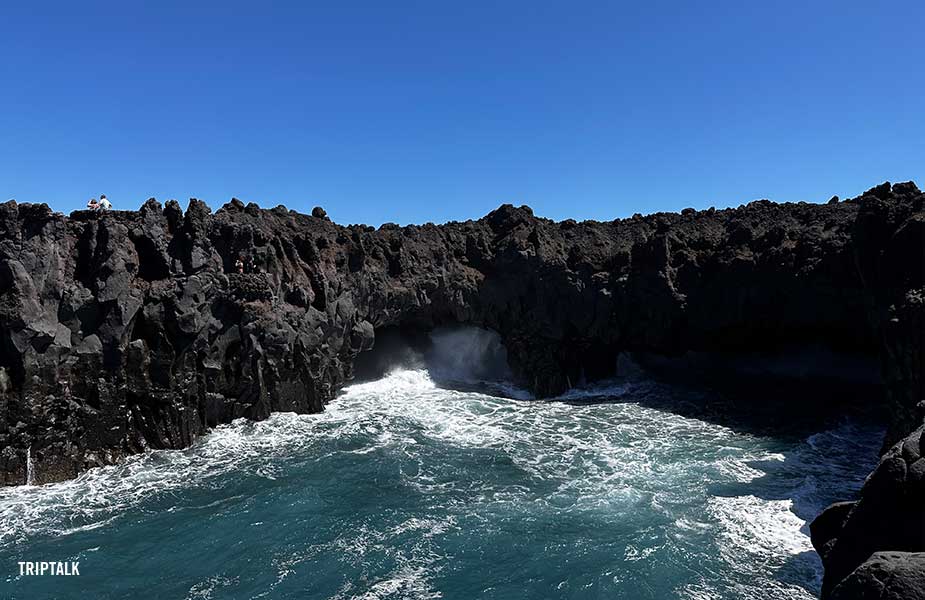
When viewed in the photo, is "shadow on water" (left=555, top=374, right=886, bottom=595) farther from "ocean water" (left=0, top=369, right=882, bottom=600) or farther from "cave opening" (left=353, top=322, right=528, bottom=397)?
"cave opening" (left=353, top=322, right=528, bottom=397)

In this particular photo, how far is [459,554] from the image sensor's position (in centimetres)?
2067

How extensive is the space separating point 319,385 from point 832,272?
115 feet

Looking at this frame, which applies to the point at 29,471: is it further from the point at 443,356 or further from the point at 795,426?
the point at 795,426

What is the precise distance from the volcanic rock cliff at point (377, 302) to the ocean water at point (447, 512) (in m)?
3.01

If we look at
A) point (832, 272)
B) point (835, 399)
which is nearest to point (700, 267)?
point (832, 272)

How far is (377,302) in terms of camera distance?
4381 cm

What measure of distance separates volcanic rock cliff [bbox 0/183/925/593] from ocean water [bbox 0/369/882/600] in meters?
3.01

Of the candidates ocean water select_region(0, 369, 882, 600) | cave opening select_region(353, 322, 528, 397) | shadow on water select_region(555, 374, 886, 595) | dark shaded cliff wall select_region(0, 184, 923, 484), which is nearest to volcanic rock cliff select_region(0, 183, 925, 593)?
dark shaded cliff wall select_region(0, 184, 923, 484)

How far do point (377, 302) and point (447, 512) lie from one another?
22423 millimetres

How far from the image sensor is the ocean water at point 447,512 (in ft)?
62.6

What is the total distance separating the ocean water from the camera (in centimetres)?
1908

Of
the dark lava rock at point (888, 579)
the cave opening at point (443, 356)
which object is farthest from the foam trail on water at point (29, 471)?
the dark lava rock at point (888, 579)

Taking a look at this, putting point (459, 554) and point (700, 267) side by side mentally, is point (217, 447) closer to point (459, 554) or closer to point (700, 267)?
point (459, 554)

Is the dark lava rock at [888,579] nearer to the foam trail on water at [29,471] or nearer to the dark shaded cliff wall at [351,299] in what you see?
the dark shaded cliff wall at [351,299]
